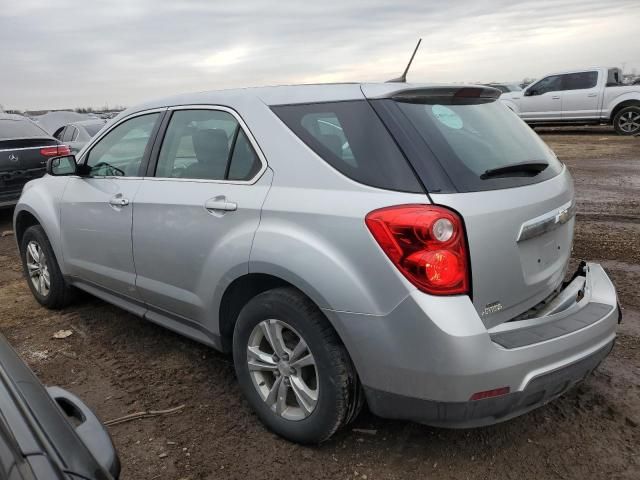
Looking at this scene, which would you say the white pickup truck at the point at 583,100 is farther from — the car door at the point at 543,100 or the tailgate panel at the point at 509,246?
the tailgate panel at the point at 509,246

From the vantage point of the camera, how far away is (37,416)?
134 centimetres

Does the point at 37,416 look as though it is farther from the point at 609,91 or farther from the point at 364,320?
the point at 609,91

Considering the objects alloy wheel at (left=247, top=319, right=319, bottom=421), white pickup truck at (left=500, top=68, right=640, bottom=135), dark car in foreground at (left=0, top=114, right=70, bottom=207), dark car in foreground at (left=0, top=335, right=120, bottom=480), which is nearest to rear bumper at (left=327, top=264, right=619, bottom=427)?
alloy wheel at (left=247, top=319, right=319, bottom=421)

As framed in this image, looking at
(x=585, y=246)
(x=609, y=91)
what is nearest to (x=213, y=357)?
(x=585, y=246)

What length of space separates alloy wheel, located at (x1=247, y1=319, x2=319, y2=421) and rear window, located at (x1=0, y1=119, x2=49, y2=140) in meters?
7.18

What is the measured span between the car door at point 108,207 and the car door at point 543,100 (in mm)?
15202

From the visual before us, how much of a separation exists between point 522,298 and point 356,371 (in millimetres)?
781

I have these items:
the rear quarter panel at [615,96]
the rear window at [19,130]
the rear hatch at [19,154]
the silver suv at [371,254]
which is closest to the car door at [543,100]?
the rear quarter panel at [615,96]

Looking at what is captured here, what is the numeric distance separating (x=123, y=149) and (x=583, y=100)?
50.5ft

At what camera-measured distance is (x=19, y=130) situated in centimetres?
870

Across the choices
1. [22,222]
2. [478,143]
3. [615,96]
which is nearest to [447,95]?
[478,143]

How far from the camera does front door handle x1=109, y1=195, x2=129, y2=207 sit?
139 inches

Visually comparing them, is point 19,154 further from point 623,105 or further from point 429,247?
point 623,105

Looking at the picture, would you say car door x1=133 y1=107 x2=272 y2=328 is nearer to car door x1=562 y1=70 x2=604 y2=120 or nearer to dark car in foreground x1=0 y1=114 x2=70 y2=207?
dark car in foreground x1=0 y1=114 x2=70 y2=207
